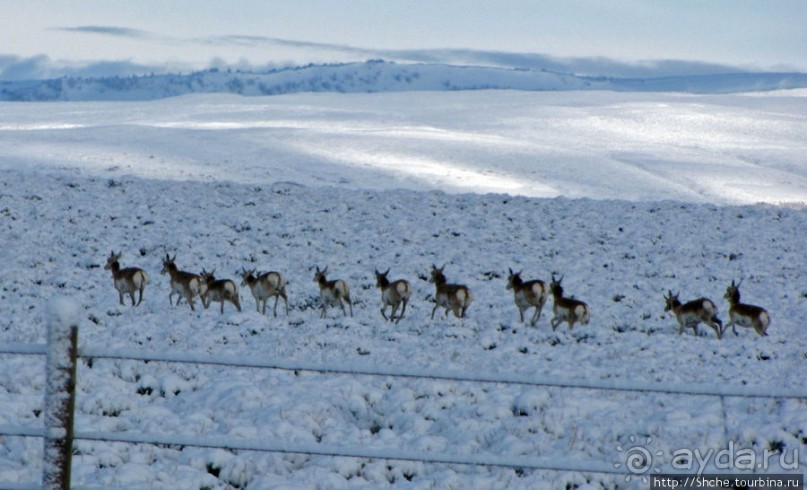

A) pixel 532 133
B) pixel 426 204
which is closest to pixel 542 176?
pixel 426 204

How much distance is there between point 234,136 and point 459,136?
1458cm

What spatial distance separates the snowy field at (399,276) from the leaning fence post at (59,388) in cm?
114

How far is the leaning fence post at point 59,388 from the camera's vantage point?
484 centimetres

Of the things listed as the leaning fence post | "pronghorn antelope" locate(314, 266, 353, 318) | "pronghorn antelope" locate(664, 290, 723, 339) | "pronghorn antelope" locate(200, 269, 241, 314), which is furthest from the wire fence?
"pronghorn antelope" locate(200, 269, 241, 314)

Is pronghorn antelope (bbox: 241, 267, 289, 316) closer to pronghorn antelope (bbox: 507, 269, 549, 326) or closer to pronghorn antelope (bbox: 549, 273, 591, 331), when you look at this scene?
pronghorn antelope (bbox: 507, 269, 549, 326)

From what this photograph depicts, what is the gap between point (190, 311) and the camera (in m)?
15.5

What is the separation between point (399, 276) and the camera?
1941cm

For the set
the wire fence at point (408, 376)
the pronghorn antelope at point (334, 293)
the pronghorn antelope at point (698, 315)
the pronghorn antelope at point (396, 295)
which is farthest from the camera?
the pronghorn antelope at point (334, 293)

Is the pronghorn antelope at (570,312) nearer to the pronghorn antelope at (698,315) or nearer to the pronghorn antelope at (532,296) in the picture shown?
the pronghorn antelope at (532,296)

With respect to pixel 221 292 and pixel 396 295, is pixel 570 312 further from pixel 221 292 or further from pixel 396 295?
pixel 221 292

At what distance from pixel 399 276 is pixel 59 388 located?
14655 mm

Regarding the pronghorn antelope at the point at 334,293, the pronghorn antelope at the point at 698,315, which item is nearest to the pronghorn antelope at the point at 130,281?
the pronghorn antelope at the point at 334,293

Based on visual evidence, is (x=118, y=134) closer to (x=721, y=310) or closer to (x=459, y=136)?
(x=459, y=136)

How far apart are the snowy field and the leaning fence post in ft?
3.74
